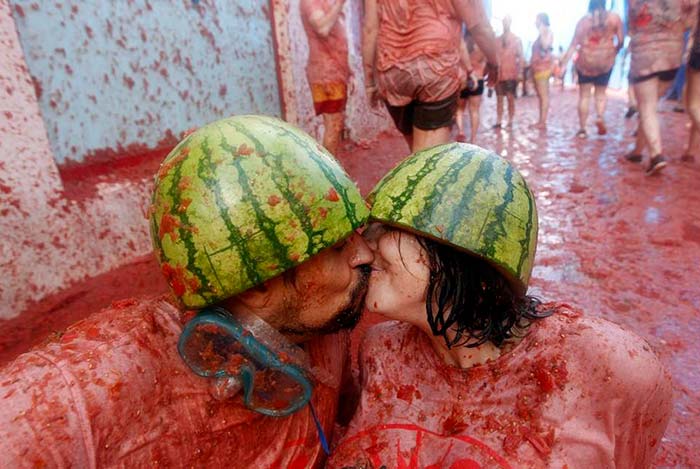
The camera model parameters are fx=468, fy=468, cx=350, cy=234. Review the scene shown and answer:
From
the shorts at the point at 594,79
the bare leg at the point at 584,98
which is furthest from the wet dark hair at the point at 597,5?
the bare leg at the point at 584,98

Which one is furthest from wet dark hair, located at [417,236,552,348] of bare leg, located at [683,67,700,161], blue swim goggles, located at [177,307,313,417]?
bare leg, located at [683,67,700,161]

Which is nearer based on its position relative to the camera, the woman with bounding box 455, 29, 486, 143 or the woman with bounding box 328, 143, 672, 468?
the woman with bounding box 328, 143, 672, 468

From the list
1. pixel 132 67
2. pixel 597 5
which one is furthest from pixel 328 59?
pixel 597 5

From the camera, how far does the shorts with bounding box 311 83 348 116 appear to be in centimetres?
603

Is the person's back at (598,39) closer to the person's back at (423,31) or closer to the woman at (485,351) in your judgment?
the person's back at (423,31)

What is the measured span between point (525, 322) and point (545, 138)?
364 inches

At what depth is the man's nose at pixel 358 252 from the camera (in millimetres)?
1651

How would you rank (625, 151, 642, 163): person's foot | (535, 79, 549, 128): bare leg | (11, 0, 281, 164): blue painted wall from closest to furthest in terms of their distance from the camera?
1. (11, 0, 281, 164): blue painted wall
2. (625, 151, 642, 163): person's foot
3. (535, 79, 549, 128): bare leg

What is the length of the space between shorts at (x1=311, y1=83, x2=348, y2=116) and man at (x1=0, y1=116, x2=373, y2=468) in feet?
15.4

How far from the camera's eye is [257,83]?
680cm

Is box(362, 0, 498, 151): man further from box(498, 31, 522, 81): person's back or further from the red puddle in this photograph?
box(498, 31, 522, 81): person's back

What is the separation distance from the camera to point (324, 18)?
215 inches

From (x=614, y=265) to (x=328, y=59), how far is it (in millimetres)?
3974

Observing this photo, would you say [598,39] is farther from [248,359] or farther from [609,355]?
[248,359]
